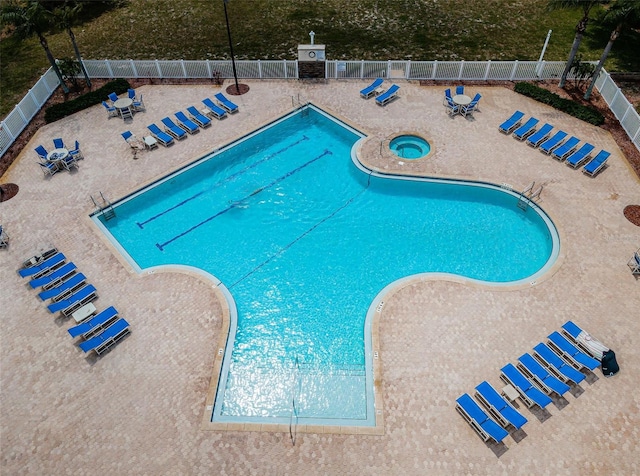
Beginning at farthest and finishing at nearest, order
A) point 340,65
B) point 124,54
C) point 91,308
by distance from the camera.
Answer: point 124,54
point 340,65
point 91,308

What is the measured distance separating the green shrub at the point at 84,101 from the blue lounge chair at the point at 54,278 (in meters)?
11.4

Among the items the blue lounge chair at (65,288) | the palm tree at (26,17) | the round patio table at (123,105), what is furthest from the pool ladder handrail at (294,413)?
the palm tree at (26,17)

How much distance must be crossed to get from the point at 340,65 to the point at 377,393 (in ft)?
62.8

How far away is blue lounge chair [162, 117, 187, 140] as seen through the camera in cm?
2278

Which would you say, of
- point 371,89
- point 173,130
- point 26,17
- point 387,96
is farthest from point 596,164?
point 26,17

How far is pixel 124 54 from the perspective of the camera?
29703mm

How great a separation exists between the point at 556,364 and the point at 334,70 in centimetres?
1948

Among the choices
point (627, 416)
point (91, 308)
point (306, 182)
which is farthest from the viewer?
point (306, 182)

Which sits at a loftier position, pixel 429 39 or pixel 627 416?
pixel 429 39

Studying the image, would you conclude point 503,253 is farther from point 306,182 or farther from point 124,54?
point 124,54

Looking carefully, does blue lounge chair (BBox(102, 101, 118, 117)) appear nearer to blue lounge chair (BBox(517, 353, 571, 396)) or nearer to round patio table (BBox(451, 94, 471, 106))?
round patio table (BBox(451, 94, 471, 106))

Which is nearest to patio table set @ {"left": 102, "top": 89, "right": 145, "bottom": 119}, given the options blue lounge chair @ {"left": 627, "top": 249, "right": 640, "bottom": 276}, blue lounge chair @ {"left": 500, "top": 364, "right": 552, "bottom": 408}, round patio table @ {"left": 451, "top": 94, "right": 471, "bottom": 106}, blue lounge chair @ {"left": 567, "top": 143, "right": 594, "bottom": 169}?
round patio table @ {"left": 451, "top": 94, "right": 471, "bottom": 106}

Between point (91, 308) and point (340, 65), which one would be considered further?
point (340, 65)

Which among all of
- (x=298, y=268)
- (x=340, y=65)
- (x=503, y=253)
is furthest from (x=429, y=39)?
(x=298, y=268)
